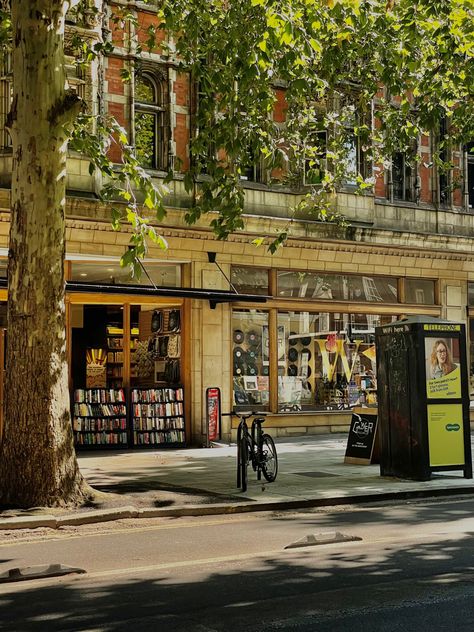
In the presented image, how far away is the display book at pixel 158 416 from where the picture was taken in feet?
65.3

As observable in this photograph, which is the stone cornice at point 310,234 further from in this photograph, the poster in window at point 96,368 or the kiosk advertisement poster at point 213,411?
the kiosk advertisement poster at point 213,411

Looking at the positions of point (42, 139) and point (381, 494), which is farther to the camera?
point (381, 494)

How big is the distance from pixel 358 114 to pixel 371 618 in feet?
62.4

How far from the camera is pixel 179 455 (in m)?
18.6

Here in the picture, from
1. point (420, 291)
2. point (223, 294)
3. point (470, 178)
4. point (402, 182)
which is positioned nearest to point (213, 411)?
point (223, 294)

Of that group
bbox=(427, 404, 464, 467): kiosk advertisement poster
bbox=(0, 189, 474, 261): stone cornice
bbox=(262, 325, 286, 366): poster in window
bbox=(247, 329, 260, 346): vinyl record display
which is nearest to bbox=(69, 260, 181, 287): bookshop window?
bbox=(0, 189, 474, 261): stone cornice

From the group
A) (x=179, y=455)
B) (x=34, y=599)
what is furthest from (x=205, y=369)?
(x=34, y=599)

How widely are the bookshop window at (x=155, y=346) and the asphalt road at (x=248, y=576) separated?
974 centimetres

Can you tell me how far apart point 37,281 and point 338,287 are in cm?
1339

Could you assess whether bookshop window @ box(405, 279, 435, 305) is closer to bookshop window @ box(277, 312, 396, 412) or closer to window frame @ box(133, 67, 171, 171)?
bookshop window @ box(277, 312, 396, 412)

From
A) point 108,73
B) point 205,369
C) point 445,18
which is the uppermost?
point 108,73

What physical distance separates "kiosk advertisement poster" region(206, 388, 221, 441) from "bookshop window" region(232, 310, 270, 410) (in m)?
1.23

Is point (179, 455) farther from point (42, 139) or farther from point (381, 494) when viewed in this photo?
point (42, 139)

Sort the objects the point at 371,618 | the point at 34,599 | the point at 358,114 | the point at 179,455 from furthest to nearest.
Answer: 1. the point at 358,114
2. the point at 179,455
3. the point at 34,599
4. the point at 371,618
